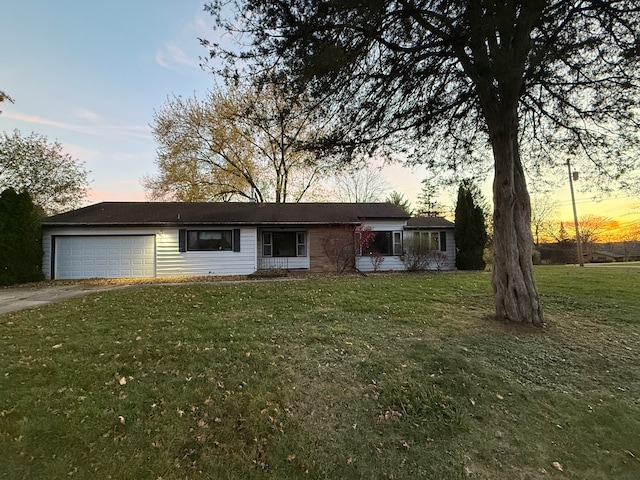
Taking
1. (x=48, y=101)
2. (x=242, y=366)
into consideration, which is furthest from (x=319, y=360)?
(x=48, y=101)

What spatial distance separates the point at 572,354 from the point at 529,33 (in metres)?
4.95

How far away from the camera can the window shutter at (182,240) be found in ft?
46.7

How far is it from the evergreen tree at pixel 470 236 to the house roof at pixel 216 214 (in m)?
3.10

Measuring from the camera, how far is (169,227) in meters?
14.2

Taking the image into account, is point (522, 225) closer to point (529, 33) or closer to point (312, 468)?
point (529, 33)

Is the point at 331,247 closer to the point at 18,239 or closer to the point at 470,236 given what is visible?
the point at 470,236

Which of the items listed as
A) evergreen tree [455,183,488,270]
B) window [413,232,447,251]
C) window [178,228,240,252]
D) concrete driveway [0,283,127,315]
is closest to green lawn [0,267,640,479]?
concrete driveway [0,283,127,315]

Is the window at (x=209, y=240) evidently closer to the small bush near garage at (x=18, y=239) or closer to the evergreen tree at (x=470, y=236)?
the small bush near garage at (x=18, y=239)

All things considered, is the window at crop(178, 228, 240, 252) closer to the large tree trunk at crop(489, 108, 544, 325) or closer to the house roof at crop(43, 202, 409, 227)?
the house roof at crop(43, 202, 409, 227)

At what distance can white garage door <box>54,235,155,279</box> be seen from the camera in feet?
44.3

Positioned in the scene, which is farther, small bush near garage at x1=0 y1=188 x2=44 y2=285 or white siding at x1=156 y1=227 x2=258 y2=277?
white siding at x1=156 y1=227 x2=258 y2=277

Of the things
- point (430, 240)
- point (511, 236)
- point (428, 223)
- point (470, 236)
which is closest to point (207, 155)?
point (428, 223)

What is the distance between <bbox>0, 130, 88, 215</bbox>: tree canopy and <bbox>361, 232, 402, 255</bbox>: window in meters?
19.0

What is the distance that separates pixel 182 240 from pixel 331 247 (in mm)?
6725
